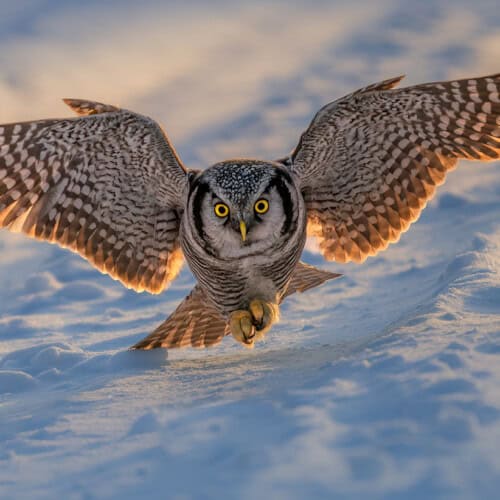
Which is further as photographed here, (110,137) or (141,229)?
(141,229)

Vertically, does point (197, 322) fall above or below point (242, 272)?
below

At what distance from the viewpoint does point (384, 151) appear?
215 inches

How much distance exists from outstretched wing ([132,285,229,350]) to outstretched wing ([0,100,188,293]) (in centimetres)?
36

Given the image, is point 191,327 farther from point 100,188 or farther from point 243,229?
point 243,229

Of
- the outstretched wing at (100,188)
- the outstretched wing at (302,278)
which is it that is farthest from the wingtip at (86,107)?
the outstretched wing at (302,278)

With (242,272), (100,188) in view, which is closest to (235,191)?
(242,272)

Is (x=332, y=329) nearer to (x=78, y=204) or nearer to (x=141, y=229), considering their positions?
(x=141, y=229)

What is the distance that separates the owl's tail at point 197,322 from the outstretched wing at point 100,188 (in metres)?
0.38

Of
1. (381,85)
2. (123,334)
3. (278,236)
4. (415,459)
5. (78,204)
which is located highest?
(381,85)

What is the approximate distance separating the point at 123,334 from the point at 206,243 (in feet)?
7.12

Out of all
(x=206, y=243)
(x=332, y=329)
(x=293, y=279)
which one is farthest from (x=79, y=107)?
(x=332, y=329)

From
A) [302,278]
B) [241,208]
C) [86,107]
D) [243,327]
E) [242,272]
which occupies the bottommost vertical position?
[243,327]

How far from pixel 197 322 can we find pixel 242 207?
1.46 metres

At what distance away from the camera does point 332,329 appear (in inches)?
249
